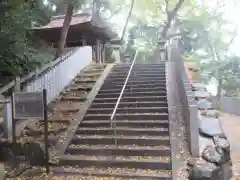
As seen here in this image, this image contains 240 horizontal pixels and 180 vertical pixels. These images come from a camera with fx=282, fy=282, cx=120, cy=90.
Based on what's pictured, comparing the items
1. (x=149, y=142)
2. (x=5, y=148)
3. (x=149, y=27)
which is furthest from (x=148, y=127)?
(x=149, y=27)

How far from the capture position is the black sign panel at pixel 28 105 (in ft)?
19.2

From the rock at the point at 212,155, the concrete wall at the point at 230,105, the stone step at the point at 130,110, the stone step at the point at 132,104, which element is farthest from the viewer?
the concrete wall at the point at 230,105

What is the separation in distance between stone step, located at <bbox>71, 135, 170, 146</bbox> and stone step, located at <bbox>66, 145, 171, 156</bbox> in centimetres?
17

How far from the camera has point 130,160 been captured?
20.1 feet

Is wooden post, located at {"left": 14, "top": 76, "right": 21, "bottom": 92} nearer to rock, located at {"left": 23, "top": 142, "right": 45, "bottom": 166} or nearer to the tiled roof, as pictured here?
rock, located at {"left": 23, "top": 142, "right": 45, "bottom": 166}

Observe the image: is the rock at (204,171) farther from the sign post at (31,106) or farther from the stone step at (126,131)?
the sign post at (31,106)

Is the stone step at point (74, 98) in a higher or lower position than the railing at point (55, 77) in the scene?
lower

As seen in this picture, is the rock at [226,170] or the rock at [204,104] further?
the rock at [204,104]

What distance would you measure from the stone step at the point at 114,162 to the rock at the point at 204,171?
0.66 meters

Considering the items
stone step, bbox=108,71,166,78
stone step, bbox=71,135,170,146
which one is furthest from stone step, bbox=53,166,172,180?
stone step, bbox=108,71,166,78

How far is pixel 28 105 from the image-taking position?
5941 mm

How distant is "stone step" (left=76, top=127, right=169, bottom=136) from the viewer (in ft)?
23.4

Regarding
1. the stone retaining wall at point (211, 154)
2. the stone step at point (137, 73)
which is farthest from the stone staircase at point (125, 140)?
the stone step at point (137, 73)

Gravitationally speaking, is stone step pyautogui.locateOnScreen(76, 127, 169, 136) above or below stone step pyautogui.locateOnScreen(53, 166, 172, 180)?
above
